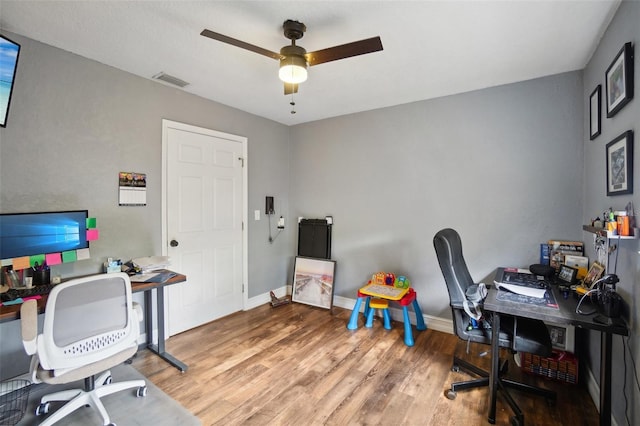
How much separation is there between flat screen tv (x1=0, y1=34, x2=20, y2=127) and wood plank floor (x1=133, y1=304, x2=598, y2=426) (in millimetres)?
2130

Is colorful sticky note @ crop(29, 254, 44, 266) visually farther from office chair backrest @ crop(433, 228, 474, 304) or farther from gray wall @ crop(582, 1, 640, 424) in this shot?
gray wall @ crop(582, 1, 640, 424)

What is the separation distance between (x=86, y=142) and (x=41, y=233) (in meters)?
0.81

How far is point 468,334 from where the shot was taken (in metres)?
2.06

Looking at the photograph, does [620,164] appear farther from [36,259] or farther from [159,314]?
[36,259]

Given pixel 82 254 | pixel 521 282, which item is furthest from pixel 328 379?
pixel 82 254

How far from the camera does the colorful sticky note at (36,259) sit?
2067 millimetres

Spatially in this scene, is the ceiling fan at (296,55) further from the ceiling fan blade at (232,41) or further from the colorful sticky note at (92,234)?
the colorful sticky note at (92,234)

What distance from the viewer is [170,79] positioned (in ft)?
9.14

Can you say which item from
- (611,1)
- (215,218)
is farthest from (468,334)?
(215,218)

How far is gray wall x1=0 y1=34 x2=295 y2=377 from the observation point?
6.97 ft

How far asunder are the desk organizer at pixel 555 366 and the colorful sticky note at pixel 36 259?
3.76 metres

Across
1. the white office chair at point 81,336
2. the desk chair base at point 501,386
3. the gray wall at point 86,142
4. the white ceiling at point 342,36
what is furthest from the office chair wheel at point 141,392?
the white ceiling at point 342,36

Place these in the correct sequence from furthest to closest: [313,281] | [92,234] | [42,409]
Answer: [313,281]
[92,234]
[42,409]

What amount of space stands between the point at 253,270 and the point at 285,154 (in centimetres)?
172
